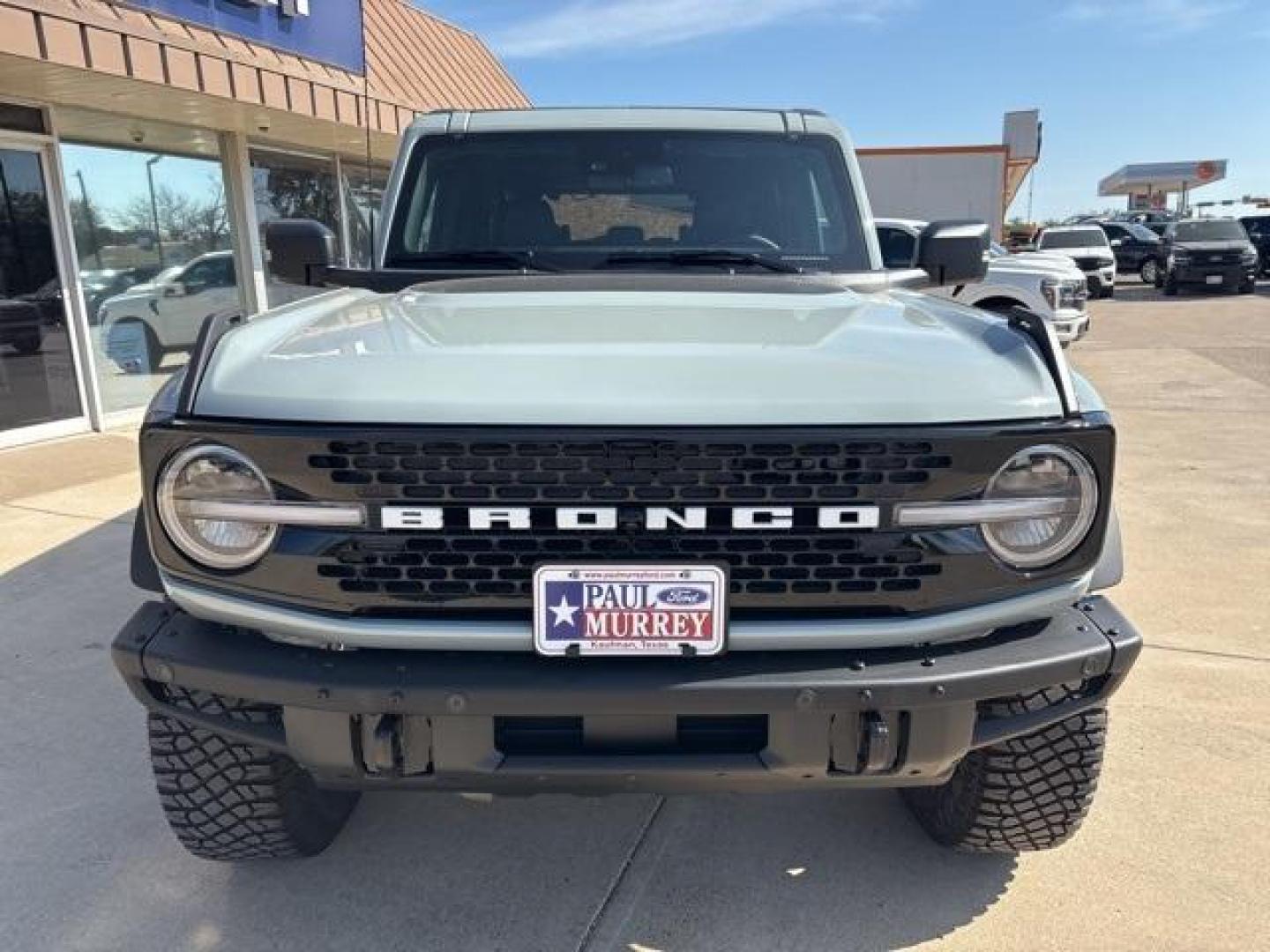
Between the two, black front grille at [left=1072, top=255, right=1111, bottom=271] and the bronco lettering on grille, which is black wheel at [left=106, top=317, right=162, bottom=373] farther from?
black front grille at [left=1072, top=255, right=1111, bottom=271]

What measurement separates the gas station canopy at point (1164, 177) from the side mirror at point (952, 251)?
84.4 meters

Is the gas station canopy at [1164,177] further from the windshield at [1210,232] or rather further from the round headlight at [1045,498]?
the round headlight at [1045,498]

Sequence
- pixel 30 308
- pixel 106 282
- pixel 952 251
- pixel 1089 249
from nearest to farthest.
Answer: pixel 952 251 < pixel 30 308 < pixel 106 282 < pixel 1089 249

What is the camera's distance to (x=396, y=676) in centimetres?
177

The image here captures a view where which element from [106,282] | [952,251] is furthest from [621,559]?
[106,282]

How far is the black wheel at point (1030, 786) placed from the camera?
220 centimetres

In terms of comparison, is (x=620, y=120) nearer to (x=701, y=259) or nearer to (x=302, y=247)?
(x=701, y=259)

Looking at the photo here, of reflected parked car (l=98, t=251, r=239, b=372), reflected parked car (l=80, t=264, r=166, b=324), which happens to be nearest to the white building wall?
reflected parked car (l=98, t=251, r=239, b=372)

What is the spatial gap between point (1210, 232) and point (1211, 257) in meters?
1.11

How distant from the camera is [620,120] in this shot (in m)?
3.43

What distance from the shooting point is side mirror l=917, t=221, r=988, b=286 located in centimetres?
315

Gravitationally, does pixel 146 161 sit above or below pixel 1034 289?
above

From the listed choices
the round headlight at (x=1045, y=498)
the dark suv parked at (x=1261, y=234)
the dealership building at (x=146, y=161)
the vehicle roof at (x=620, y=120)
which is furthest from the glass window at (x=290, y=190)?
the dark suv parked at (x=1261, y=234)

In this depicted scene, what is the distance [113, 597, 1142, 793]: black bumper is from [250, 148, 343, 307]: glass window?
876cm
